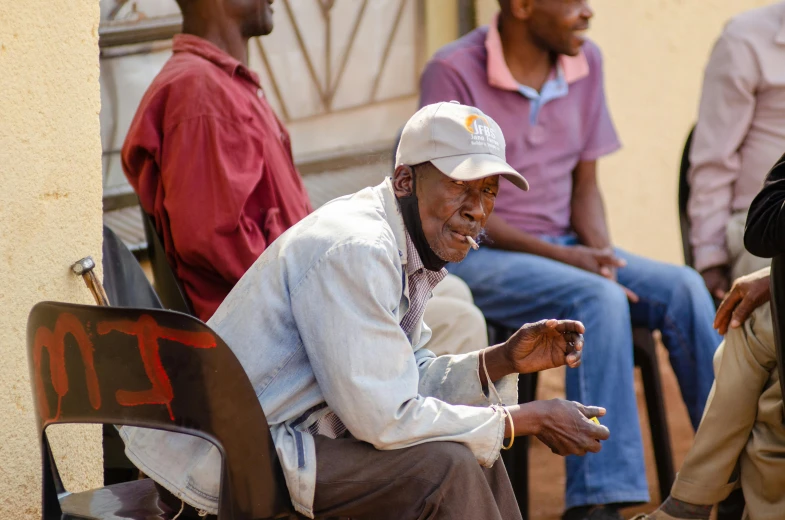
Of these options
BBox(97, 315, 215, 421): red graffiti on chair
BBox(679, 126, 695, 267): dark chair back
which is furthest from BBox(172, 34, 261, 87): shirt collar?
BBox(679, 126, 695, 267): dark chair back

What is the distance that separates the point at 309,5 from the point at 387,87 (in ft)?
1.90

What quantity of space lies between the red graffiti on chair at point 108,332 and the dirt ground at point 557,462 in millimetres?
2560

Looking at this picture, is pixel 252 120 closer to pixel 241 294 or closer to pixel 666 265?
pixel 241 294

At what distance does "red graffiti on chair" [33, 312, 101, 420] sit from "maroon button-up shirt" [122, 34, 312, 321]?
104cm

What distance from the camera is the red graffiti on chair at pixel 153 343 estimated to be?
214cm

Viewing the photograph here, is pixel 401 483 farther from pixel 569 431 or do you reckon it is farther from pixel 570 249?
pixel 570 249

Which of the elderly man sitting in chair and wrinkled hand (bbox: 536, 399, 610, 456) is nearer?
the elderly man sitting in chair

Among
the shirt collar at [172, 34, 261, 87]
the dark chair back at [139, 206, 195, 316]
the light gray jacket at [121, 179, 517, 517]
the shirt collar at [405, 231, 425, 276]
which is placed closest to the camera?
the light gray jacket at [121, 179, 517, 517]

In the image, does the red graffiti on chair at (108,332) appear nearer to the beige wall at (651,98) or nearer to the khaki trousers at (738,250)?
the khaki trousers at (738,250)

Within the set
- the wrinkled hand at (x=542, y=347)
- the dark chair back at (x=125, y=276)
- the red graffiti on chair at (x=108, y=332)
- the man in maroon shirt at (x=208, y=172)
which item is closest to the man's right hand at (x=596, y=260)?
the man in maroon shirt at (x=208, y=172)

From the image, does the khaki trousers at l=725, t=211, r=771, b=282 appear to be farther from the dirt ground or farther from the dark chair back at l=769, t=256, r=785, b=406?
the dark chair back at l=769, t=256, r=785, b=406

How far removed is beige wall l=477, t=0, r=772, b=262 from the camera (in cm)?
617

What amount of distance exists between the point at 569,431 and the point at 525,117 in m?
2.13

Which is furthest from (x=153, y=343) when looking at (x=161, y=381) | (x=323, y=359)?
(x=323, y=359)
